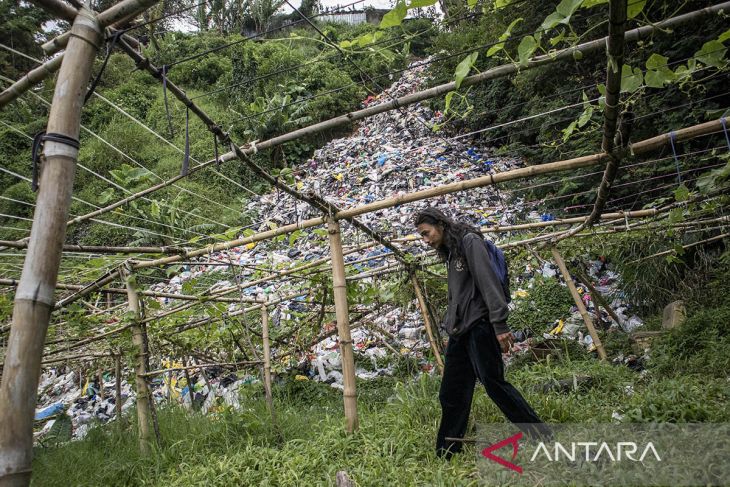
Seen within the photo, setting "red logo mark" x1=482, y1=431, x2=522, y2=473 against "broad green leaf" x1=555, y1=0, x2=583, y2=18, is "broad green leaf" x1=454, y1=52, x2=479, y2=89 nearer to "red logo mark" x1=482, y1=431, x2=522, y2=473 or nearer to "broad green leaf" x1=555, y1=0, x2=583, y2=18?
"broad green leaf" x1=555, y1=0, x2=583, y2=18

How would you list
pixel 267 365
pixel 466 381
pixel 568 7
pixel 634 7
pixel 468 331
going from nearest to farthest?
pixel 568 7 → pixel 634 7 → pixel 468 331 → pixel 466 381 → pixel 267 365

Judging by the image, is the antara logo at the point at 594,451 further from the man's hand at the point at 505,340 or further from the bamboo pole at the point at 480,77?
the bamboo pole at the point at 480,77

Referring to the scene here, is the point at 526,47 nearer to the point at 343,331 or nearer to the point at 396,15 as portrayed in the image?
the point at 396,15

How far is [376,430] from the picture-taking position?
330 centimetres

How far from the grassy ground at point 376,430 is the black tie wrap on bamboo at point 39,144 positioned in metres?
2.22

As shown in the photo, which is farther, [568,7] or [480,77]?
[480,77]

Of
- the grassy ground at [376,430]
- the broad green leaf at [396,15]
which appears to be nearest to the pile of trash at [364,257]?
the grassy ground at [376,430]

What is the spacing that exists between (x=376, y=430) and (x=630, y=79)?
8.43 feet

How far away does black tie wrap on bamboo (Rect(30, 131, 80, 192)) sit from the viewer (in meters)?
1.20

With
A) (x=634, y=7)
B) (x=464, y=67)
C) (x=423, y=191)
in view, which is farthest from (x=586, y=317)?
(x=464, y=67)

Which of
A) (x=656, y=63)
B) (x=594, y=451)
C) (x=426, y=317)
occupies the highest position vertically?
(x=656, y=63)

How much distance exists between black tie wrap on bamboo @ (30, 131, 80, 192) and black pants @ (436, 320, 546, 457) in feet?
7.04

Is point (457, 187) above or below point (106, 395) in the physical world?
above

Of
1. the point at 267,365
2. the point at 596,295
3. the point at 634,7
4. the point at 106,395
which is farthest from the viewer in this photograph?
the point at 106,395
